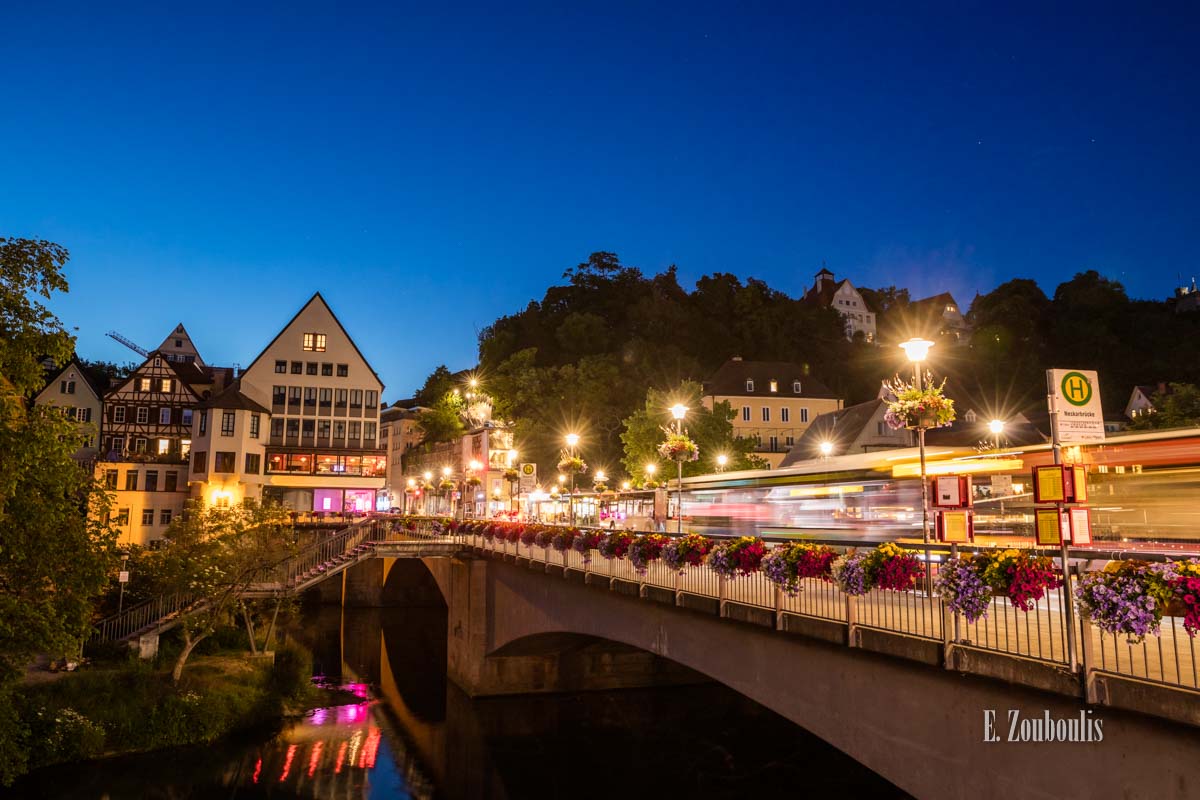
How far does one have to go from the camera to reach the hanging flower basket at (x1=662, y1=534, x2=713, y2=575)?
14.8 m

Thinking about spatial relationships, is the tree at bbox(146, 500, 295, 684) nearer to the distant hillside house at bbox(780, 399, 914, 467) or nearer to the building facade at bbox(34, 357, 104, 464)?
the distant hillside house at bbox(780, 399, 914, 467)

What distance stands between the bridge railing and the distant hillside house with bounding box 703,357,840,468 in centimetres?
6031

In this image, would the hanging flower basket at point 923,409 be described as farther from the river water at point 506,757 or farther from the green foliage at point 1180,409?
the green foliage at point 1180,409

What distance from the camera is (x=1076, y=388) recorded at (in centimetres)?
912

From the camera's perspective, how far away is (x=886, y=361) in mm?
103750

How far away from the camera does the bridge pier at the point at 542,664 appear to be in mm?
32031

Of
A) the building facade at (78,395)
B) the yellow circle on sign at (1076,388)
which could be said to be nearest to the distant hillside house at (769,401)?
the building facade at (78,395)

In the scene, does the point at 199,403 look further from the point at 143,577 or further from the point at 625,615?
the point at 625,615

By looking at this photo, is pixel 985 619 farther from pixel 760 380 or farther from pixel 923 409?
pixel 760 380

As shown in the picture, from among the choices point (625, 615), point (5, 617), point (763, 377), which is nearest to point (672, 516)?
point (625, 615)

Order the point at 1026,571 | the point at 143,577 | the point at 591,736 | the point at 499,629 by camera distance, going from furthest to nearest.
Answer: the point at 143,577, the point at 499,629, the point at 591,736, the point at 1026,571

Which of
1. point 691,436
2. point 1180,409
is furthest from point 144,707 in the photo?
point 1180,409

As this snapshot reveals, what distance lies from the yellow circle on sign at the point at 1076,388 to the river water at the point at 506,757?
55.8 feet

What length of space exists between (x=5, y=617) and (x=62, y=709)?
386 inches
